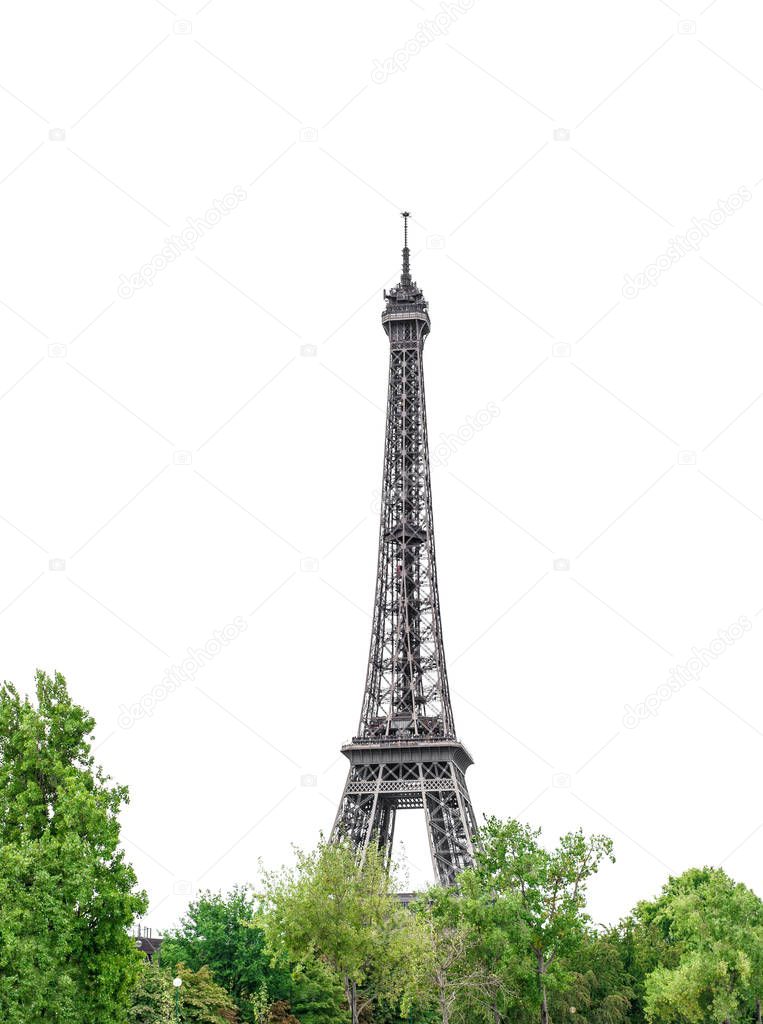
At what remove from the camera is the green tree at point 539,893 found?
40844 millimetres

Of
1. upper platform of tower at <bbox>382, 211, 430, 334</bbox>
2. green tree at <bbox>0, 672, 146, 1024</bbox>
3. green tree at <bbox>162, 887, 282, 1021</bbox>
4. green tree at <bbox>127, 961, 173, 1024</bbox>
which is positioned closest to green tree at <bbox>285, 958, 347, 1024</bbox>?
green tree at <bbox>162, 887, 282, 1021</bbox>

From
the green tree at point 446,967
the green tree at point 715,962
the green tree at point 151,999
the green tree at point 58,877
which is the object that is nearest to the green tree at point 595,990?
the green tree at point 715,962

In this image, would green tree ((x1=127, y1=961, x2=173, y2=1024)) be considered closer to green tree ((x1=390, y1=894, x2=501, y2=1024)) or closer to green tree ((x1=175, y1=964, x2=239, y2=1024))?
green tree ((x1=175, y1=964, x2=239, y2=1024))

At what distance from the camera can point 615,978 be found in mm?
55812

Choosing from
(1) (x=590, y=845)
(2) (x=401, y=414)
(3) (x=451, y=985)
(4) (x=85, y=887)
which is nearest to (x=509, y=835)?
(1) (x=590, y=845)

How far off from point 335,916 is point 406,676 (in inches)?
1451

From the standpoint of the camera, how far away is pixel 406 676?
271 ft

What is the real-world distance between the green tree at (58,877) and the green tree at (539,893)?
1392cm

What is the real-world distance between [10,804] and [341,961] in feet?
61.0

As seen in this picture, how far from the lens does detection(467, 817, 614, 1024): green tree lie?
134 feet

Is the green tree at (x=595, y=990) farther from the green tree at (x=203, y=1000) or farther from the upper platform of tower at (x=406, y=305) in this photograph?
the upper platform of tower at (x=406, y=305)

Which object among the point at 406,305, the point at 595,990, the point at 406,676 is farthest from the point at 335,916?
the point at 406,305

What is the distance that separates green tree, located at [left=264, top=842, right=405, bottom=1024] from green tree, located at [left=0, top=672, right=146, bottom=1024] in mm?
14523

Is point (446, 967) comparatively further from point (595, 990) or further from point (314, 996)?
point (595, 990)
